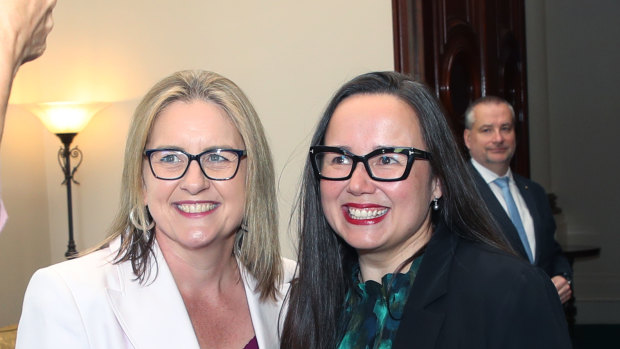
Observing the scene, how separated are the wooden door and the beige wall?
19 cm

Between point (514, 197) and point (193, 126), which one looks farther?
point (514, 197)

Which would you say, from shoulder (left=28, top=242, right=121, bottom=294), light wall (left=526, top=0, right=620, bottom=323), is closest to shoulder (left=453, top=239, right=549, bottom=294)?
shoulder (left=28, top=242, right=121, bottom=294)

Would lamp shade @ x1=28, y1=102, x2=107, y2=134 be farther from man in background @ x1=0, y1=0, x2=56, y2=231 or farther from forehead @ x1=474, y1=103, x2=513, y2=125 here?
man in background @ x1=0, y1=0, x2=56, y2=231

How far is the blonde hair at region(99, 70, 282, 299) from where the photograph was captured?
2238 millimetres

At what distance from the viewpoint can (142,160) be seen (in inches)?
87.9

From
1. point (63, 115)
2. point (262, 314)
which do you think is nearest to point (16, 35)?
point (262, 314)

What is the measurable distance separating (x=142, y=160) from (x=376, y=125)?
0.76 metres

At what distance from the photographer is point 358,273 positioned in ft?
6.90

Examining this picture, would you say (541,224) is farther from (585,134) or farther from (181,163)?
(585,134)

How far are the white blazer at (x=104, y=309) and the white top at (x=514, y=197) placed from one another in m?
2.77

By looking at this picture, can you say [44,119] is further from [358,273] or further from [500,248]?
[500,248]

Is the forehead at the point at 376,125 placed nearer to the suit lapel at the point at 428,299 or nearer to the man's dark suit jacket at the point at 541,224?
the suit lapel at the point at 428,299

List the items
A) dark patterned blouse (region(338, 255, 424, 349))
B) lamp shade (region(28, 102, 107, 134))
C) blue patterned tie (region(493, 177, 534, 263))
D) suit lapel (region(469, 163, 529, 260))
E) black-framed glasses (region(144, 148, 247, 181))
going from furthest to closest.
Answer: lamp shade (region(28, 102, 107, 134))
blue patterned tie (region(493, 177, 534, 263))
suit lapel (region(469, 163, 529, 260))
black-framed glasses (region(144, 148, 247, 181))
dark patterned blouse (region(338, 255, 424, 349))

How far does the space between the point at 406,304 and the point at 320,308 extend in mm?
332
